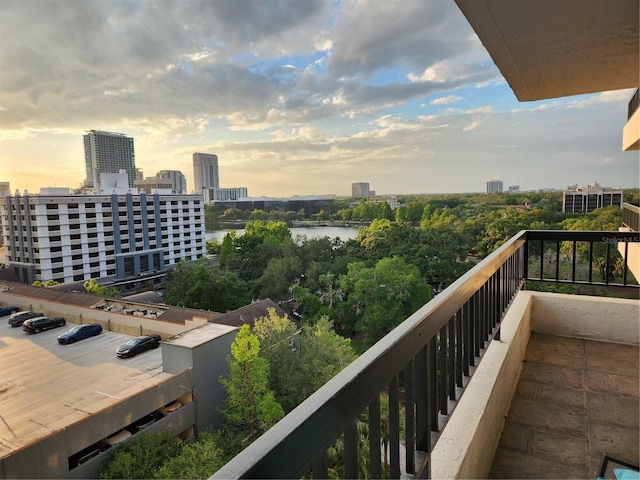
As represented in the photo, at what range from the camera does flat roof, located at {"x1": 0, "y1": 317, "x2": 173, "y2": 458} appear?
965 centimetres

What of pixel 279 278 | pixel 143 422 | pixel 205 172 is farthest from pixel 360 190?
pixel 143 422

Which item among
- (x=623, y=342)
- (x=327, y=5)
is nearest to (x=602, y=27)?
(x=623, y=342)

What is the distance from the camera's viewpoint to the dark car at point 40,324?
16688mm

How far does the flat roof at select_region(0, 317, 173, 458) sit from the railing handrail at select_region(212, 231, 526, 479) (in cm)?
1069

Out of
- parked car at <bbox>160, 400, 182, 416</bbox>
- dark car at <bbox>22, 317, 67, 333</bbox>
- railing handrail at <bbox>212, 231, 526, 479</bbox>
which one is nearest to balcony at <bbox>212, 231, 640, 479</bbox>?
railing handrail at <bbox>212, 231, 526, 479</bbox>

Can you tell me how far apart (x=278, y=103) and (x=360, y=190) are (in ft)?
57.3

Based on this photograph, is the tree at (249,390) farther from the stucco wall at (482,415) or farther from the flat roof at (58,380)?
the stucco wall at (482,415)

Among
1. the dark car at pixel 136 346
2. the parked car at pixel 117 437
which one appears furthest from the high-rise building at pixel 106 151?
the parked car at pixel 117 437

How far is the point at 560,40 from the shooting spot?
1.50 m

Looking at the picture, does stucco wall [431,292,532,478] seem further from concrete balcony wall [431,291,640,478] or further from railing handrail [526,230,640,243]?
railing handrail [526,230,640,243]

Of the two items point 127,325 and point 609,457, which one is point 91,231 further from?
point 609,457

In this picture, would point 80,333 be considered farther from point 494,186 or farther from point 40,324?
point 494,186

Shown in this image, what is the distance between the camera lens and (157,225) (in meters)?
32.2

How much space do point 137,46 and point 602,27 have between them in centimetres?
3745
